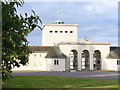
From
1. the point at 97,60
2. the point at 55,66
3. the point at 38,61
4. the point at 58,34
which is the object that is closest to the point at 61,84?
the point at 55,66

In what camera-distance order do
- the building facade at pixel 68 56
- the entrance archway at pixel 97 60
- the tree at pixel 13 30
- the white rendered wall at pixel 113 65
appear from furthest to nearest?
the entrance archway at pixel 97 60, the white rendered wall at pixel 113 65, the building facade at pixel 68 56, the tree at pixel 13 30

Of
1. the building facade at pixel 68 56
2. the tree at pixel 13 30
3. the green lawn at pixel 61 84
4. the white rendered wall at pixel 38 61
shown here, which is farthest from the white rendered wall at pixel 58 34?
the tree at pixel 13 30

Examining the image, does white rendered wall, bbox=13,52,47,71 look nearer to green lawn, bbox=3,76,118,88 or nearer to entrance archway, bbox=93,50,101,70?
entrance archway, bbox=93,50,101,70

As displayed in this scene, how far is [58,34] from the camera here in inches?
2606

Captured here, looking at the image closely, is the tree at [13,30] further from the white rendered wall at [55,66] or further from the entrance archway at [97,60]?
the entrance archway at [97,60]

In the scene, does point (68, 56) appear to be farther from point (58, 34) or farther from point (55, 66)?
point (58, 34)

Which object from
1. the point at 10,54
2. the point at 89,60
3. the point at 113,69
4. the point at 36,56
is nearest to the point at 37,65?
the point at 36,56

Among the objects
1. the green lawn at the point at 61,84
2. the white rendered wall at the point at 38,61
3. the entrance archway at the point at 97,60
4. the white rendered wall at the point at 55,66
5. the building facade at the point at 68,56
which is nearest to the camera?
the green lawn at the point at 61,84

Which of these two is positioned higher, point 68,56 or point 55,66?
point 68,56

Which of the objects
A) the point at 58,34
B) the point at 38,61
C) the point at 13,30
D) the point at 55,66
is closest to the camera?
the point at 13,30

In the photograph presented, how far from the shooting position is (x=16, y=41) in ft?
43.2

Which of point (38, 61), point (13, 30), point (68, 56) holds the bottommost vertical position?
point (38, 61)

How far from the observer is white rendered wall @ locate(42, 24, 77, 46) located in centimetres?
6556

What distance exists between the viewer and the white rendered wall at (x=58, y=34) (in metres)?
65.6
